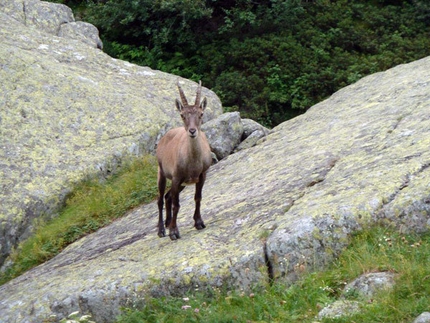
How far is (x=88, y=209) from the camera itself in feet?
44.0

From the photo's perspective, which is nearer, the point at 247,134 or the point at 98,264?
the point at 98,264

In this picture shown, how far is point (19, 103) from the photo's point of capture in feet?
48.8

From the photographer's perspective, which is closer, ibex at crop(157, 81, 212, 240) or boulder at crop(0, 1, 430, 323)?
boulder at crop(0, 1, 430, 323)

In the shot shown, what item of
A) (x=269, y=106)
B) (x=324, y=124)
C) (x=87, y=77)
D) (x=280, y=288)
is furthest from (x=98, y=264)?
(x=269, y=106)

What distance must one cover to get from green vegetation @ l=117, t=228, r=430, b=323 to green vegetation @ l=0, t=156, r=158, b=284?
12.4 ft

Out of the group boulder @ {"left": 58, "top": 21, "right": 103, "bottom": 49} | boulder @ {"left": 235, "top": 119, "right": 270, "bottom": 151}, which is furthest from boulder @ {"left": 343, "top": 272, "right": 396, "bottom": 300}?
boulder @ {"left": 58, "top": 21, "right": 103, "bottom": 49}

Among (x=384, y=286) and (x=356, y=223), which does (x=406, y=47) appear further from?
(x=384, y=286)

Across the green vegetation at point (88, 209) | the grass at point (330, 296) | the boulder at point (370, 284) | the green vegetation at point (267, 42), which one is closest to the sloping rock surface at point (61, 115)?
the green vegetation at point (88, 209)

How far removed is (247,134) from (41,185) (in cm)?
435

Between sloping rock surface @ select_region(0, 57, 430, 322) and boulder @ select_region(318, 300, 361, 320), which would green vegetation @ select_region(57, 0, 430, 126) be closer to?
sloping rock surface @ select_region(0, 57, 430, 322)

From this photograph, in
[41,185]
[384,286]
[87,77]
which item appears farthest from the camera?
[87,77]

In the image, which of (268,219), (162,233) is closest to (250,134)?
(162,233)

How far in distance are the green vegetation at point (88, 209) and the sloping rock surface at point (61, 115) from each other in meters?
0.24

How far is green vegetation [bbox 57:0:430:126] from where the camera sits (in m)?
20.5
